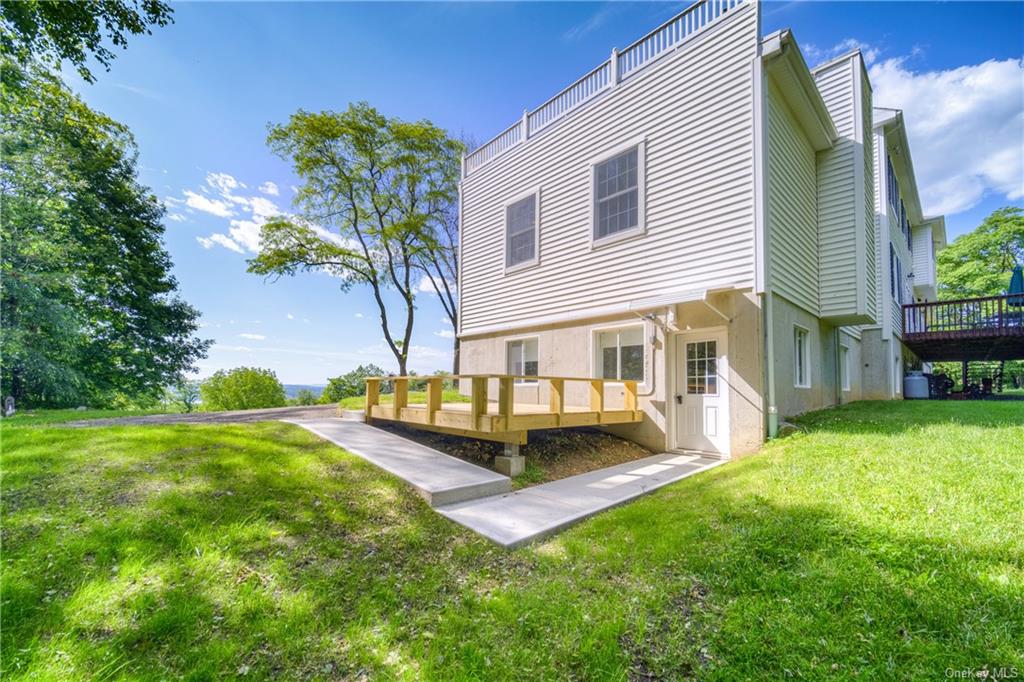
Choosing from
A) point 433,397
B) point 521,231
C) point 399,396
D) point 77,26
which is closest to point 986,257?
point 521,231

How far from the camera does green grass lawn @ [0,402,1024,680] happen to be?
83.2 inches

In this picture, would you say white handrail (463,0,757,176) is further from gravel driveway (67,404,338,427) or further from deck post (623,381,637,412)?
gravel driveway (67,404,338,427)

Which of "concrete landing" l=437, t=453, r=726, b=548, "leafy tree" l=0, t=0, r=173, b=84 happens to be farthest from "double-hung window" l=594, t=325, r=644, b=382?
"leafy tree" l=0, t=0, r=173, b=84

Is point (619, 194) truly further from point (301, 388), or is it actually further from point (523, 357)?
point (301, 388)

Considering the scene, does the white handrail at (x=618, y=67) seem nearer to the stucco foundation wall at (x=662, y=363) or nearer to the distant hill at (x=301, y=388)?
the stucco foundation wall at (x=662, y=363)

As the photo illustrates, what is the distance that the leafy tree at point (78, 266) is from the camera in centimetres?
998

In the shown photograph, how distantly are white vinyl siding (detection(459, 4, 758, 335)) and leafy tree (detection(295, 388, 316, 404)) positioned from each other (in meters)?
13.7

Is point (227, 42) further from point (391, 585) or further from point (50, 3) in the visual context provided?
point (391, 585)

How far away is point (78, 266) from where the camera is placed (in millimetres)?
13516

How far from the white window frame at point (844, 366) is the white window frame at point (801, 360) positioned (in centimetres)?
299

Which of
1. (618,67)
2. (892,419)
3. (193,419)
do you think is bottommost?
(193,419)

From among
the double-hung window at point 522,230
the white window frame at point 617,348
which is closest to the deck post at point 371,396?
the white window frame at point 617,348

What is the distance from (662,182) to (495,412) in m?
5.37

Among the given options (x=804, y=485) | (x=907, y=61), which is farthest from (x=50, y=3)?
(x=907, y=61)
